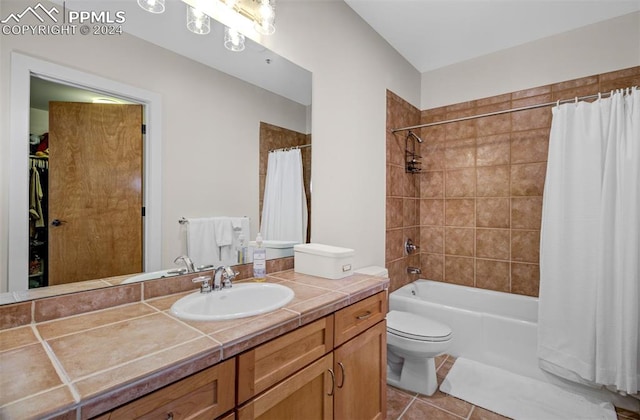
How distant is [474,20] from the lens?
7.16 ft

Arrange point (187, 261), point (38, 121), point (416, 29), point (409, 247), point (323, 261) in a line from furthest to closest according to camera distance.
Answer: point (409, 247) < point (416, 29) < point (323, 261) < point (187, 261) < point (38, 121)

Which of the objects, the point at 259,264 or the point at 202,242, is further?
the point at 259,264

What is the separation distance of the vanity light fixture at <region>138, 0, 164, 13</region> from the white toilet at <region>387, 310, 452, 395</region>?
6.82 ft

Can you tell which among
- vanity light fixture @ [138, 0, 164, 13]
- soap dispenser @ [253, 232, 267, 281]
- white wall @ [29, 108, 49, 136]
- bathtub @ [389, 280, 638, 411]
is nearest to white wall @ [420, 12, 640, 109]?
bathtub @ [389, 280, 638, 411]

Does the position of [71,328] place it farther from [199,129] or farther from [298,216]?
[298,216]

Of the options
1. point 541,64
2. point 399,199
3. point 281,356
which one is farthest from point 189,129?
point 541,64

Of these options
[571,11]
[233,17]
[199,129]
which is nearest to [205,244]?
[199,129]

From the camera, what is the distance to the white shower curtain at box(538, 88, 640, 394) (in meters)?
1.74

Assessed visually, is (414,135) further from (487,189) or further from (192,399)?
(192,399)

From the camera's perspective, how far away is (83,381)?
587 millimetres

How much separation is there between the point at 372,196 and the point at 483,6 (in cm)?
151

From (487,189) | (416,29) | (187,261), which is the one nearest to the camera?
(187,261)

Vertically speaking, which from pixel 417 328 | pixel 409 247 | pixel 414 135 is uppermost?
pixel 414 135

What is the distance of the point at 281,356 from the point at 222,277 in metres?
0.49
